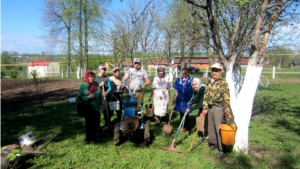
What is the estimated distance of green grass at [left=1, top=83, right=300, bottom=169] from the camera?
13.5 feet

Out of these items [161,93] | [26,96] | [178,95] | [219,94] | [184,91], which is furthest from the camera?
[26,96]

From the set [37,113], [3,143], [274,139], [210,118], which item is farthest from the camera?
[37,113]

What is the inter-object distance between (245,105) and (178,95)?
166 centimetres

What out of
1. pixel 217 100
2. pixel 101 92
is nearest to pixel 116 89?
pixel 101 92

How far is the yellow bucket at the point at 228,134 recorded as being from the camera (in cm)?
402

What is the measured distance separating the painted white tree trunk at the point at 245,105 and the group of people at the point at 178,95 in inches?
8.2

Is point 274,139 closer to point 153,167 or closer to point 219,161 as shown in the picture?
point 219,161

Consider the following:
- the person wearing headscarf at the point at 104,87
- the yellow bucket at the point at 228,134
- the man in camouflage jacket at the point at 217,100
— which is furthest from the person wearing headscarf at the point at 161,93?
the yellow bucket at the point at 228,134

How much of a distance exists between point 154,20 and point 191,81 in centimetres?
834

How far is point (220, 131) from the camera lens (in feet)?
13.9

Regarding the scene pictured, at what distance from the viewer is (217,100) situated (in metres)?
4.32

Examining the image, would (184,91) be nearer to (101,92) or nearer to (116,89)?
(116,89)

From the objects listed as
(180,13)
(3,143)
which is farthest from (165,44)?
(3,143)

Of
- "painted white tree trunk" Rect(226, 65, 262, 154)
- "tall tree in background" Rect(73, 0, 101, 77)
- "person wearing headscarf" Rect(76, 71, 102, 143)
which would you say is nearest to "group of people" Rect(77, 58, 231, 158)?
"person wearing headscarf" Rect(76, 71, 102, 143)
